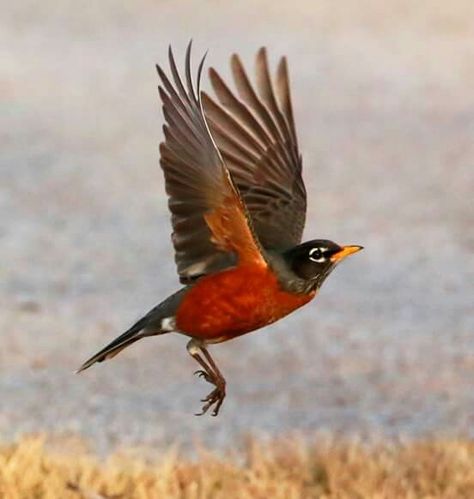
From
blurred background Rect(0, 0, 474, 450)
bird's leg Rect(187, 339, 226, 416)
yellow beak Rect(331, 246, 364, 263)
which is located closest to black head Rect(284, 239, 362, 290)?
yellow beak Rect(331, 246, 364, 263)

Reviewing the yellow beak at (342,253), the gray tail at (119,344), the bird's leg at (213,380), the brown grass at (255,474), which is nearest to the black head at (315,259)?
the yellow beak at (342,253)

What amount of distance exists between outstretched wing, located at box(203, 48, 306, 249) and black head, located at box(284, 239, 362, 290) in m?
0.34

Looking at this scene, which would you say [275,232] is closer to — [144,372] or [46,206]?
[144,372]

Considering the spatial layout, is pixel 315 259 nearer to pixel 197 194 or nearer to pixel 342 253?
pixel 342 253

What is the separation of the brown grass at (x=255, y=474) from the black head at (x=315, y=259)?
1637 millimetres

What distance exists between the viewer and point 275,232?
405 cm

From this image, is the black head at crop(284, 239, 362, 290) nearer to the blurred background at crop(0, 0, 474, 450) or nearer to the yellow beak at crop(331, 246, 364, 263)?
the yellow beak at crop(331, 246, 364, 263)

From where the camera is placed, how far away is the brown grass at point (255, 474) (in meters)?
5.12

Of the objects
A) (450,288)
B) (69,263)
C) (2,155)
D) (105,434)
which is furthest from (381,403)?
(2,155)

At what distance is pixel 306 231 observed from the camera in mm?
9680

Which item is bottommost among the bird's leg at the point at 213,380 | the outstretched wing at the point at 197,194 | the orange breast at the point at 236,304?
the bird's leg at the point at 213,380

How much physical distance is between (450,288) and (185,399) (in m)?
2.16

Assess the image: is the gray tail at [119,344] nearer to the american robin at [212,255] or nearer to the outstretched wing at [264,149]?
the american robin at [212,255]

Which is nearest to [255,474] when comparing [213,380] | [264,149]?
[264,149]
